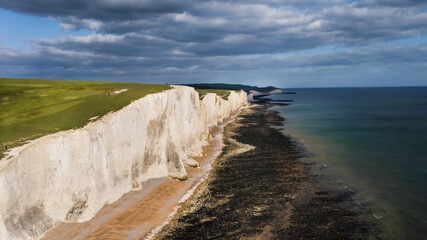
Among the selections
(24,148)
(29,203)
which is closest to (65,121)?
(24,148)

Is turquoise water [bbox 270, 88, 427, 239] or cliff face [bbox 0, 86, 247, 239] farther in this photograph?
turquoise water [bbox 270, 88, 427, 239]

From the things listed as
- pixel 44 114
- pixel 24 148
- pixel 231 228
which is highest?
pixel 44 114

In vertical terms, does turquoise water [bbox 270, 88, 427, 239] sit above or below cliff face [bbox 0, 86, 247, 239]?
below

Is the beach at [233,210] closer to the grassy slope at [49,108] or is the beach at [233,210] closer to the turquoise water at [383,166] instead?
the turquoise water at [383,166]

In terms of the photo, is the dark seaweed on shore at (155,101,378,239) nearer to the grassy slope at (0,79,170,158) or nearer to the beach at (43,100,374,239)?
the beach at (43,100,374,239)

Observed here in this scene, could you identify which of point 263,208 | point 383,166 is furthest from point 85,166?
point 383,166

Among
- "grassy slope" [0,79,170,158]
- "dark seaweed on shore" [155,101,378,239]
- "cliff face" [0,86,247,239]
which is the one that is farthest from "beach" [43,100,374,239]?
"grassy slope" [0,79,170,158]

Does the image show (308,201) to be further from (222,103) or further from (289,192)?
(222,103)
